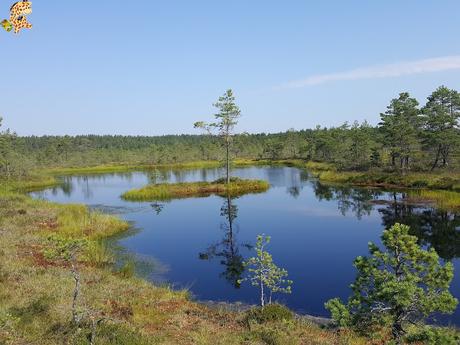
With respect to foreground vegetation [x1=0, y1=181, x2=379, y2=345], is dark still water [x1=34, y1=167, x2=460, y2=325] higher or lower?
lower

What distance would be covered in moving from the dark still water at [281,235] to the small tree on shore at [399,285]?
10.2m

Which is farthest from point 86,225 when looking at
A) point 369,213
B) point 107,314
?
point 369,213

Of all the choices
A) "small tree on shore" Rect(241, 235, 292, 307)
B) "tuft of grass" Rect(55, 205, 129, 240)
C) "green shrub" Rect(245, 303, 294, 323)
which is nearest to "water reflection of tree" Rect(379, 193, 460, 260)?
"small tree on shore" Rect(241, 235, 292, 307)

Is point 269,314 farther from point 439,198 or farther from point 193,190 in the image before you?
point 193,190

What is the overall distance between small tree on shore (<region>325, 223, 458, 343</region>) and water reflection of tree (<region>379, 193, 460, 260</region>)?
2123 centimetres

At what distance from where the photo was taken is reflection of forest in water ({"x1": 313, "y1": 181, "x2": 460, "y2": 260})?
1305 inches

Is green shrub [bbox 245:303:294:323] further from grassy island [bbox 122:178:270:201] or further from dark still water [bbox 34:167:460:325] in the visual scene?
grassy island [bbox 122:178:270:201]

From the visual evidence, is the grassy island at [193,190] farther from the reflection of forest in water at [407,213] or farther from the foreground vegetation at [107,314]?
the foreground vegetation at [107,314]

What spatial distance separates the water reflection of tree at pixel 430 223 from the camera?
32.0m

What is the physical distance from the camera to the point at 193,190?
6875 cm

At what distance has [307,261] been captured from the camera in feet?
96.7

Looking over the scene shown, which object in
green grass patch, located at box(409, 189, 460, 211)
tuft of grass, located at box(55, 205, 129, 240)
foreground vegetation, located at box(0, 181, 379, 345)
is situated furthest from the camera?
green grass patch, located at box(409, 189, 460, 211)

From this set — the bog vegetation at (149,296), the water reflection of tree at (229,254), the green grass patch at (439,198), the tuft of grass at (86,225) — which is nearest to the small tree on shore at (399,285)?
the bog vegetation at (149,296)

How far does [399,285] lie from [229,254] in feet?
76.0
